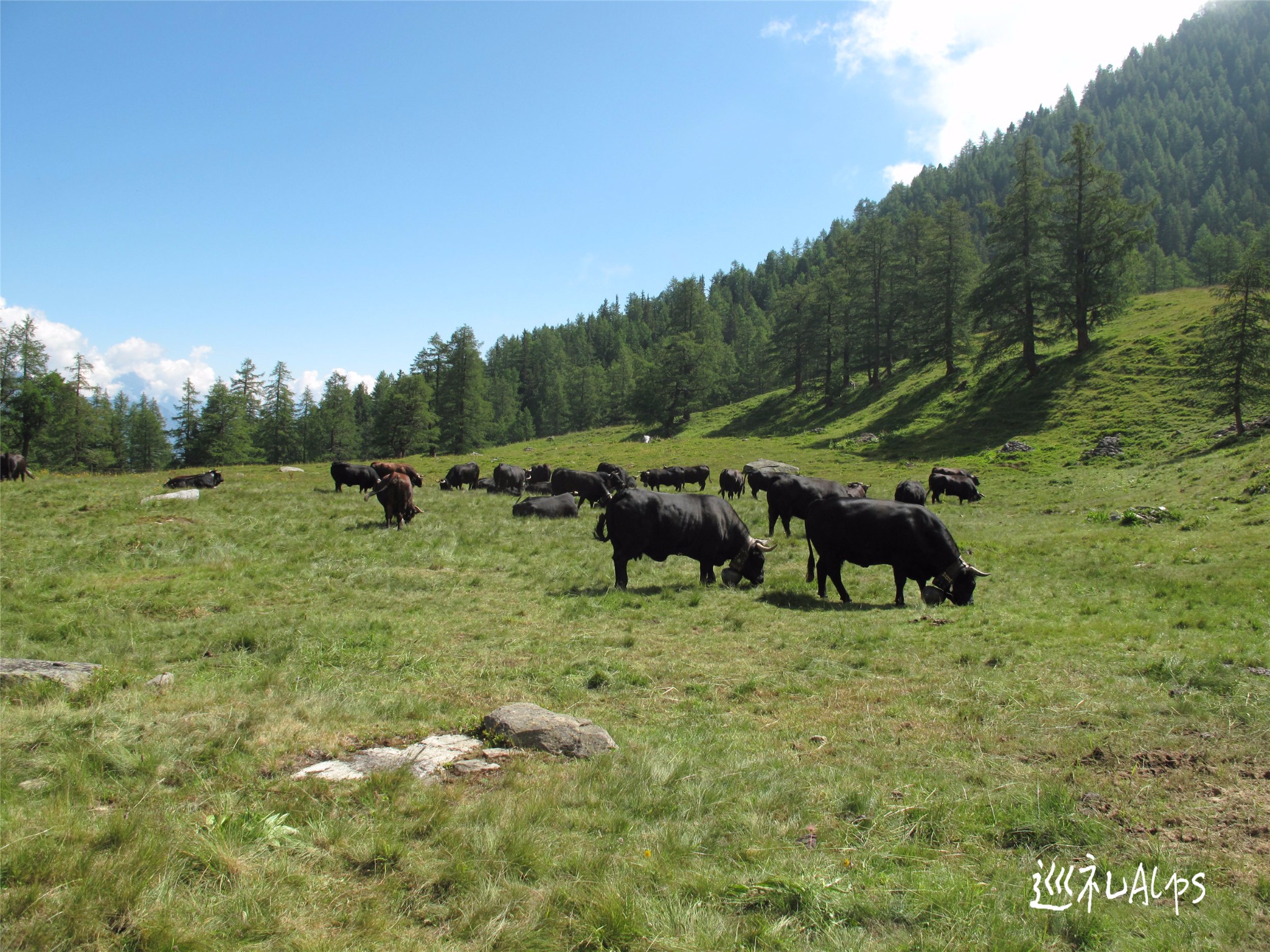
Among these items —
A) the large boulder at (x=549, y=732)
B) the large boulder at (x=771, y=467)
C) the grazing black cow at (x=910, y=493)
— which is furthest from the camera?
the large boulder at (x=771, y=467)

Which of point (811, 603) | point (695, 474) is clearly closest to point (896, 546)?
point (811, 603)

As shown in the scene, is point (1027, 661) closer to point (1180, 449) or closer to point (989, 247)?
point (1180, 449)

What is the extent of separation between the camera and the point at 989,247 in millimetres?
51812

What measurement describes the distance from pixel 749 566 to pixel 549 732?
31.4 feet

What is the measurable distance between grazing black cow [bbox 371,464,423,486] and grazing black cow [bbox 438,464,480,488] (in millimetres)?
3678

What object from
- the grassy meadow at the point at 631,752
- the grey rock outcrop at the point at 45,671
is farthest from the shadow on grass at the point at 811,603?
the grey rock outcrop at the point at 45,671

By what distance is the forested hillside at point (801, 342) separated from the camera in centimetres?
4928

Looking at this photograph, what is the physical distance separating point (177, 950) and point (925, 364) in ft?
233

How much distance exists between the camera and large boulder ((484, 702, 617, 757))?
19.6ft

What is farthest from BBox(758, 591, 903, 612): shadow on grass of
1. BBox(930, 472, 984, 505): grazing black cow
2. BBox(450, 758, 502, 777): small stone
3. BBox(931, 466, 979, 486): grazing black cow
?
BBox(931, 466, 979, 486): grazing black cow

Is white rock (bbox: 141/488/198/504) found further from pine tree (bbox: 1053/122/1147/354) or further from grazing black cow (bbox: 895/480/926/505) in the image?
pine tree (bbox: 1053/122/1147/354)

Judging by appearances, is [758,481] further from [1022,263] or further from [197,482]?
[1022,263]

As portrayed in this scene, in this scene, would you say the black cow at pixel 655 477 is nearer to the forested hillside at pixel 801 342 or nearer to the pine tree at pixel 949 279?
the forested hillside at pixel 801 342

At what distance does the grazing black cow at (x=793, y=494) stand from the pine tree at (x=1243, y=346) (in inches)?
1036
